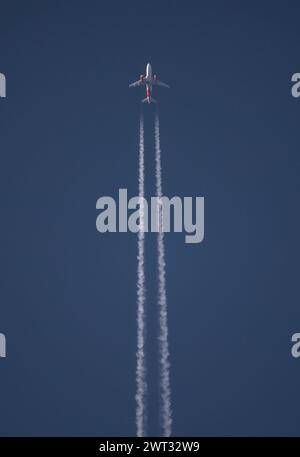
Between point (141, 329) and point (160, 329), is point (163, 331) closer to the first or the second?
point (160, 329)

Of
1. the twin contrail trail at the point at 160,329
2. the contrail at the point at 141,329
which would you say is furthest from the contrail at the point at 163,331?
the contrail at the point at 141,329

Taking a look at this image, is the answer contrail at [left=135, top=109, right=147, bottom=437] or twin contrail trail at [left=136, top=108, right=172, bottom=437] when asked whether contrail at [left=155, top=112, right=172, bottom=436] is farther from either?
contrail at [left=135, top=109, right=147, bottom=437]

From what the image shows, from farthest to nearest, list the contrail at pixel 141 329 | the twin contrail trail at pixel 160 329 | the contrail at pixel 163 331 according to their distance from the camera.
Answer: the contrail at pixel 141 329 → the twin contrail trail at pixel 160 329 → the contrail at pixel 163 331

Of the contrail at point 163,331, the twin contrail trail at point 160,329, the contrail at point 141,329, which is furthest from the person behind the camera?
the contrail at point 141,329

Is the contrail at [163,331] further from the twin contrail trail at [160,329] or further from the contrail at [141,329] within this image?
the contrail at [141,329]

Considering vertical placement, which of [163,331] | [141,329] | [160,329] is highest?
[141,329]

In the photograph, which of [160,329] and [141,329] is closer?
[160,329]

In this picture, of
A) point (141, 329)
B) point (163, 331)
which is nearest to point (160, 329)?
point (163, 331)
